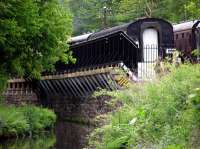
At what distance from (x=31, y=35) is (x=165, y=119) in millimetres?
16282

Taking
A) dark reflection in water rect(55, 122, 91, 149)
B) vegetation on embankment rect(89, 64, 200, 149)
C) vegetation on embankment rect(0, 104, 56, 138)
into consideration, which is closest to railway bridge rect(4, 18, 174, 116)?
dark reflection in water rect(55, 122, 91, 149)

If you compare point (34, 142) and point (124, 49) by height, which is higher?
point (124, 49)

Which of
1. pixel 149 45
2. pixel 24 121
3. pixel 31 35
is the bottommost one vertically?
pixel 24 121

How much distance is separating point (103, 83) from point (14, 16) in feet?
27.2

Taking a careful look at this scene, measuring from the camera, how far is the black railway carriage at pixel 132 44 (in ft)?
102

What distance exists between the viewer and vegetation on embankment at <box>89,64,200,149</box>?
31.5 feet

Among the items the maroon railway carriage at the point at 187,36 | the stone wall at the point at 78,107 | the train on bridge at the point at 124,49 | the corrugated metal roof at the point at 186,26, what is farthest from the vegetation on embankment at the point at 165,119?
the corrugated metal roof at the point at 186,26

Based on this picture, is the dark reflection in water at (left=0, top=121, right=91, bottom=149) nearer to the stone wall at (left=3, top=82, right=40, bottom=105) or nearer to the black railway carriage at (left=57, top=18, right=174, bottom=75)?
the black railway carriage at (left=57, top=18, right=174, bottom=75)

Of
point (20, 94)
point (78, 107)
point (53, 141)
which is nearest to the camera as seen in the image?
point (53, 141)

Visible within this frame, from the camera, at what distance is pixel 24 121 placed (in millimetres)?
28188

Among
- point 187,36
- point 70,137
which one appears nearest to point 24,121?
point 70,137

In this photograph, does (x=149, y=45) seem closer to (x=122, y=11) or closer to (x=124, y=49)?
(x=124, y=49)

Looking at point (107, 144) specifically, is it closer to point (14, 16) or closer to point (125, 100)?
point (125, 100)

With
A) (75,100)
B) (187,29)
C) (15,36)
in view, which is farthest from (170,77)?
(75,100)
